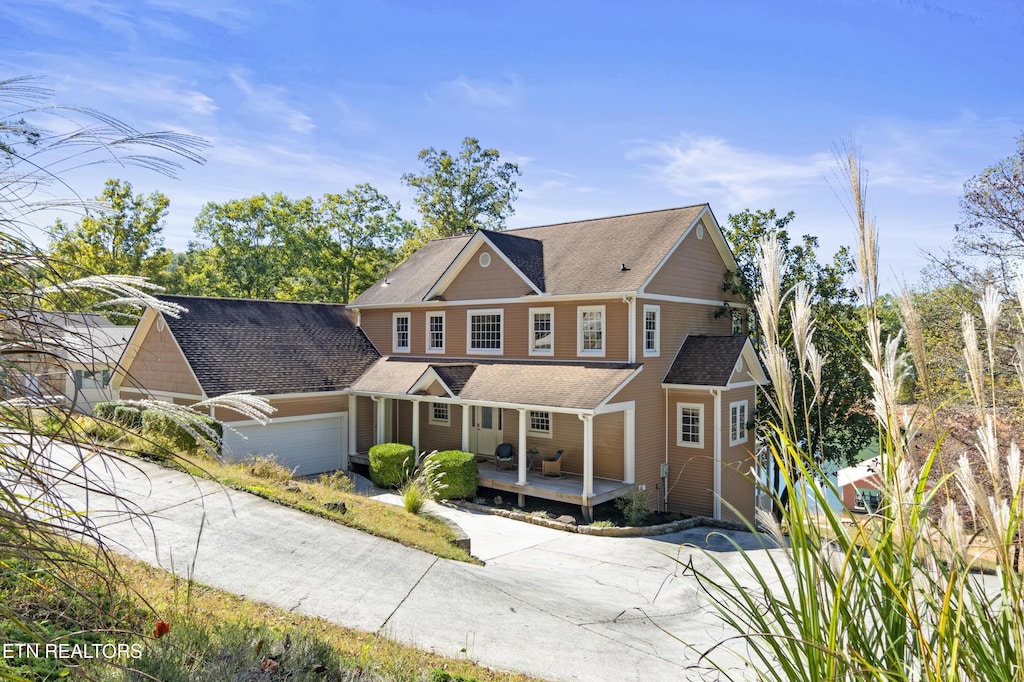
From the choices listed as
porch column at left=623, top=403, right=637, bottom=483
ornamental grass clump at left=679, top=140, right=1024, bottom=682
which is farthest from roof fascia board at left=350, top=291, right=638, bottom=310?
ornamental grass clump at left=679, top=140, right=1024, bottom=682

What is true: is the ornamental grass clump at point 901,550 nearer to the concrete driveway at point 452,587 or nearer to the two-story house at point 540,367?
the concrete driveway at point 452,587

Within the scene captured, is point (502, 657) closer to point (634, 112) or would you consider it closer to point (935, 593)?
point (935, 593)

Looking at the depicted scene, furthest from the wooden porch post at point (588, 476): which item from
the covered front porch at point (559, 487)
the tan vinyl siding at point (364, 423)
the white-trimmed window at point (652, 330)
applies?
the tan vinyl siding at point (364, 423)

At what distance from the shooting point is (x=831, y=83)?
328 inches

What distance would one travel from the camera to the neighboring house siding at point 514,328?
18547 millimetres

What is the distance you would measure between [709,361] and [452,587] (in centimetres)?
1248

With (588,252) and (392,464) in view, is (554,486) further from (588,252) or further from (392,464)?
(588,252)

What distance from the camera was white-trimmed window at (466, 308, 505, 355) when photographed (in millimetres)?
21297

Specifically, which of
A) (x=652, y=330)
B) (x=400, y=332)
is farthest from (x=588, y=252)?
(x=400, y=332)

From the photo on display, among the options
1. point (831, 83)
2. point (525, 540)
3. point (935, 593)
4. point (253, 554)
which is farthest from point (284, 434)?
point (935, 593)

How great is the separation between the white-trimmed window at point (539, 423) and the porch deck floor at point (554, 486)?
4.50 ft

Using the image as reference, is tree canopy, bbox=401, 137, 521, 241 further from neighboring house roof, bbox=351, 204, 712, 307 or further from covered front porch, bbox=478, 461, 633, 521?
covered front porch, bbox=478, 461, 633, 521

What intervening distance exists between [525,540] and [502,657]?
740 cm

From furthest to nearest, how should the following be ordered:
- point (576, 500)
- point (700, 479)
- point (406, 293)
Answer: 1. point (406, 293)
2. point (700, 479)
3. point (576, 500)
